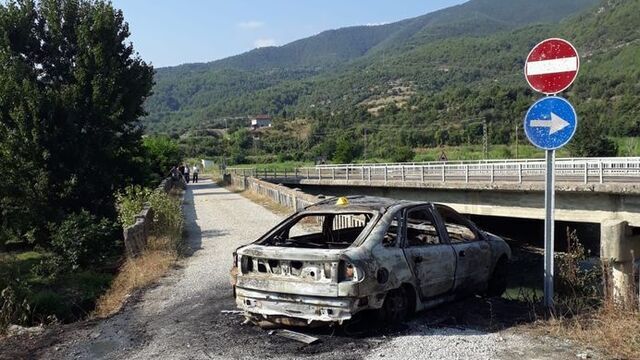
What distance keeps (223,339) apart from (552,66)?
473 cm

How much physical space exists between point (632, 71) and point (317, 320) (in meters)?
135

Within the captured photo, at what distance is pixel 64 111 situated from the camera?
78.2 ft

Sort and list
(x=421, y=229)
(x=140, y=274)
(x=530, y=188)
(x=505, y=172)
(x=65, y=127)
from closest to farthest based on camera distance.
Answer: (x=421, y=229)
(x=140, y=274)
(x=65, y=127)
(x=530, y=188)
(x=505, y=172)

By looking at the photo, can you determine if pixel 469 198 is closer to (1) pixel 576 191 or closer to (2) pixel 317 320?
(1) pixel 576 191

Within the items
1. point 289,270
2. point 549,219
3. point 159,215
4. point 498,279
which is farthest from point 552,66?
point 159,215

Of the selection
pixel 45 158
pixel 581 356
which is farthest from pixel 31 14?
pixel 581 356

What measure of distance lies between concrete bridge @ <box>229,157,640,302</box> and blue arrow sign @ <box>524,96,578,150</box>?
2321 mm

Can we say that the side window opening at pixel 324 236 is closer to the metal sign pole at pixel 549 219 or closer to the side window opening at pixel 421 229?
the side window opening at pixel 421 229

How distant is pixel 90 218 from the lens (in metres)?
17.4

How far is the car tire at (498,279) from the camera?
817 cm

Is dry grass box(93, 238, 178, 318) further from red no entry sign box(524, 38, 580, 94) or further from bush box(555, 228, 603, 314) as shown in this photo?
red no entry sign box(524, 38, 580, 94)

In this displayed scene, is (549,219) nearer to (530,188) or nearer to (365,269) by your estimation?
(365,269)

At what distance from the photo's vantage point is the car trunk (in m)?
6.09

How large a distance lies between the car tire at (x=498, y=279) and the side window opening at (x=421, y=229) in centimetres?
113
